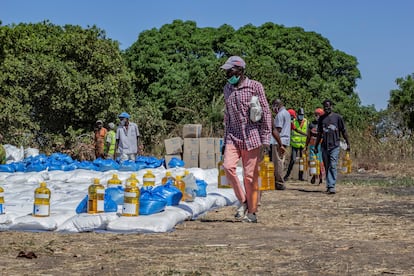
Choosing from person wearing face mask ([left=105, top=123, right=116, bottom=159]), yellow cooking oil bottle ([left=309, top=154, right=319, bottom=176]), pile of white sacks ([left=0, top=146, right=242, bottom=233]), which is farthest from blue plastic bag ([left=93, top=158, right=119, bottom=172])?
yellow cooking oil bottle ([left=309, top=154, right=319, bottom=176])

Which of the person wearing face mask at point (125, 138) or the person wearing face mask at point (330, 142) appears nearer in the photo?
the person wearing face mask at point (330, 142)

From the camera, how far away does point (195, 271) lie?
5699 millimetres

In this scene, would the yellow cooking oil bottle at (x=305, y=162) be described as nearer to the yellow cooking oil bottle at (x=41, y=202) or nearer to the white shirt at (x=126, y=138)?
the white shirt at (x=126, y=138)

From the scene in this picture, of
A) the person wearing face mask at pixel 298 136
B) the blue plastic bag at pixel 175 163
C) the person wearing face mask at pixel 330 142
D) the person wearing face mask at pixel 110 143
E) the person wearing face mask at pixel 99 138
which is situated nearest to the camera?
the person wearing face mask at pixel 330 142

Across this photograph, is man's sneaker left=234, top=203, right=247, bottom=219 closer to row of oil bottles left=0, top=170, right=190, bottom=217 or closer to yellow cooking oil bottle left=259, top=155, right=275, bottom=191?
row of oil bottles left=0, top=170, right=190, bottom=217

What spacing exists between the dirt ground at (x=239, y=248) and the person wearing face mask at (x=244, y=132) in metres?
0.53

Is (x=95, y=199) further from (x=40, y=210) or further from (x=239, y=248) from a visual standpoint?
(x=239, y=248)

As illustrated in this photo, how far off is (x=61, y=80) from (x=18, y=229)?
60.5ft

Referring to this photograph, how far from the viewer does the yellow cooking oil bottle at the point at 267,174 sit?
1245 centimetres

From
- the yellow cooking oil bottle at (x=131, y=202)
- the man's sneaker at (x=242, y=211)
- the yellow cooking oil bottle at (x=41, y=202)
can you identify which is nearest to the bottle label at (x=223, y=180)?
the man's sneaker at (x=242, y=211)

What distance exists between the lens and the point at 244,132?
8.94m

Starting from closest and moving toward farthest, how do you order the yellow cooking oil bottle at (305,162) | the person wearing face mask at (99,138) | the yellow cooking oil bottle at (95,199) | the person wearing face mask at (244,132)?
the yellow cooking oil bottle at (95,199) < the person wearing face mask at (244,132) < the yellow cooking oil bottle at (305,162) < the person wearing face mask at (99,138)

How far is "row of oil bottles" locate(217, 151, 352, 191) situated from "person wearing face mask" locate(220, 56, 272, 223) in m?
1.02

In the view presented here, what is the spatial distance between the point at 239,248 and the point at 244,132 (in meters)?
2.28
